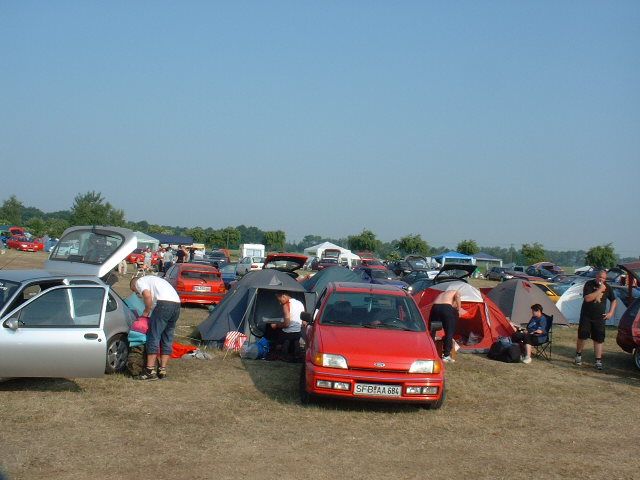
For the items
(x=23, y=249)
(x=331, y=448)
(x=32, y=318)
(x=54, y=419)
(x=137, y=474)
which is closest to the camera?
(x=137, y=474)

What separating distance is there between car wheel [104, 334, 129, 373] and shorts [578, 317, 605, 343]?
772cm

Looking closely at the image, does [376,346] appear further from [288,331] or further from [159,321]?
[288,331]

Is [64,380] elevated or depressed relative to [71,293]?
depressed

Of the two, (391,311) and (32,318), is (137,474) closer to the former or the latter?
(32,318)

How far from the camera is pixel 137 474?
19.1 feet

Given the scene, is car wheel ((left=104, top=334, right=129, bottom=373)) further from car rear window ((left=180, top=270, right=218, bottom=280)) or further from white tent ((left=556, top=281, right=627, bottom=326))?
white tent ((left=556, top=281, right=627, bottom=326))

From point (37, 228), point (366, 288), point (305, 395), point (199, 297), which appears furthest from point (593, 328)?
point (37, 228)

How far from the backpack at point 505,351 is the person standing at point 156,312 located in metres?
6.50

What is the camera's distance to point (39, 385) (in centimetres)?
885

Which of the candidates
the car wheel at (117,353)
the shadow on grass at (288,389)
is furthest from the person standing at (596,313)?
the car wheel at (117,353)

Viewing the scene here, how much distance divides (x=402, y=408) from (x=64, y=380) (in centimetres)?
442

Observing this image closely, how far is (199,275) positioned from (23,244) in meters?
40.8

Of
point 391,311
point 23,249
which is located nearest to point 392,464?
point 391,311

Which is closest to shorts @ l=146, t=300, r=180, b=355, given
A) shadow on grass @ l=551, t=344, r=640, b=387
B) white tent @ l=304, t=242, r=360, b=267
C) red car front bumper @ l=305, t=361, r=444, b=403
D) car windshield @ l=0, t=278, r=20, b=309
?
car windshield @ l=0, t=278, r=20, b=309
